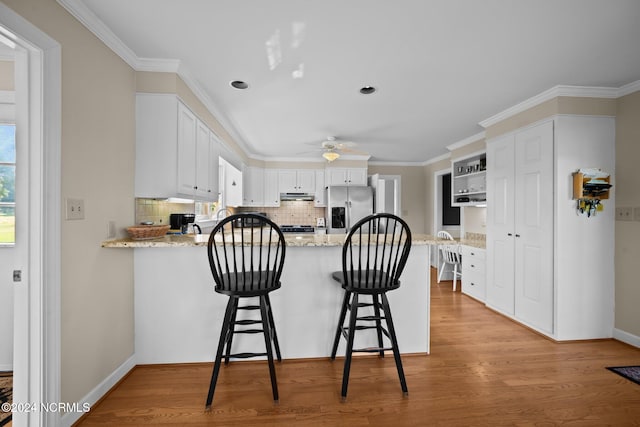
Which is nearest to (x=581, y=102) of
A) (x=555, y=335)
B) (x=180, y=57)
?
(x=555, y=335)

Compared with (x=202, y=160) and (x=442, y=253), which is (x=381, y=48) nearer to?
(x=202, y=160)

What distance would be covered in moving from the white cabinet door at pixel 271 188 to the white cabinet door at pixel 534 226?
4123mm

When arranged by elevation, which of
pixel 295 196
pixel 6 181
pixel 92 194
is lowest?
A: pixel 92 194

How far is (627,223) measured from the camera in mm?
2654

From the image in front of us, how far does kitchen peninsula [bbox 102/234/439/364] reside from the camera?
85.1 inches

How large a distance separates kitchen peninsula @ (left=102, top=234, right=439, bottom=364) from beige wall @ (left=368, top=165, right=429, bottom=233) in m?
4.40

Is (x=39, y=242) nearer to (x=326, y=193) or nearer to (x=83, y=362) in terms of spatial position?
(x=83, y=362)

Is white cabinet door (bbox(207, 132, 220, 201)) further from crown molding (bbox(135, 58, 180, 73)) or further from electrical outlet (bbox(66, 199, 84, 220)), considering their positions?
electrical outlet (bbox(66, 199, 84, 220))

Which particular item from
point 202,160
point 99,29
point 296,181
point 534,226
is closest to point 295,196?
point 296,181

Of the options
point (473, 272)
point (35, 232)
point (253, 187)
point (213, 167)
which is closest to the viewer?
point (35, 232)

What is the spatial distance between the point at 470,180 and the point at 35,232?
5131mm

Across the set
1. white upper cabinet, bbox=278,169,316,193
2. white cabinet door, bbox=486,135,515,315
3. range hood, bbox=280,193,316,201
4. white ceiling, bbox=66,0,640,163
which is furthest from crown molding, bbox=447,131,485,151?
range hood, bbox=280,193,316,201

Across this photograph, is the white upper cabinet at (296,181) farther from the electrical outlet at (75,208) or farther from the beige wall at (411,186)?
the electrical outlet at (75,208)

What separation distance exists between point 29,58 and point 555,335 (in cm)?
432
